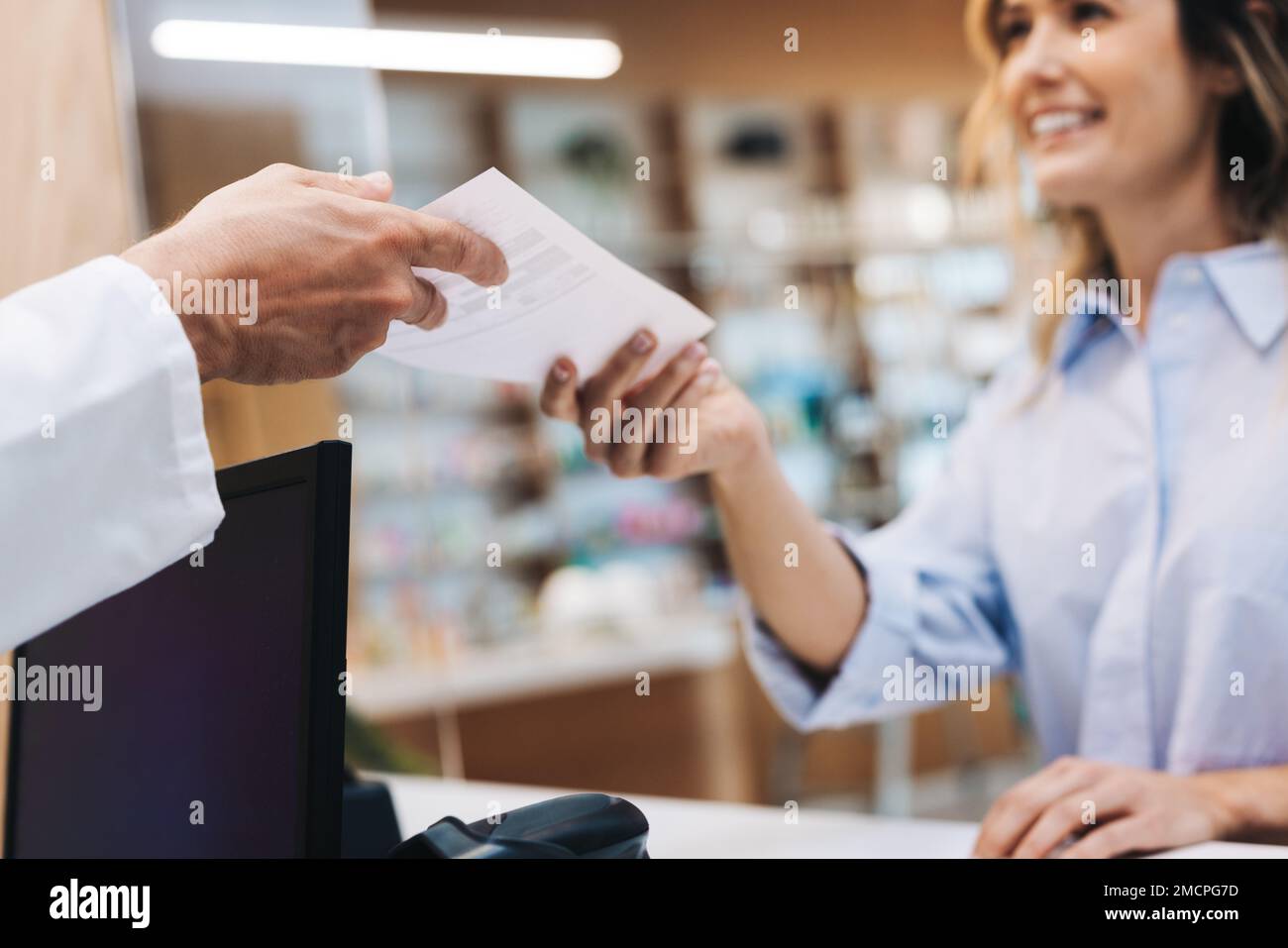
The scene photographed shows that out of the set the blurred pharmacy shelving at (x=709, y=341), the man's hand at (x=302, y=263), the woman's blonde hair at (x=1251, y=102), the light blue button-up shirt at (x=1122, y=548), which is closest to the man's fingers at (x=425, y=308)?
the man's hand at (x=302, y=263)

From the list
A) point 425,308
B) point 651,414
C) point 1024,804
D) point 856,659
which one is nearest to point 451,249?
point 425,308

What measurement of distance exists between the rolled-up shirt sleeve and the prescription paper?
0.44 metres

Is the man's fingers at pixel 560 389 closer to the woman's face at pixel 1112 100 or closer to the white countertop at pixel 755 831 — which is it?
the white countertop at pixel 755 831

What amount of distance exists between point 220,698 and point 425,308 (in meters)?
0.31

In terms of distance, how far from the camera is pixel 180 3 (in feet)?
8.96

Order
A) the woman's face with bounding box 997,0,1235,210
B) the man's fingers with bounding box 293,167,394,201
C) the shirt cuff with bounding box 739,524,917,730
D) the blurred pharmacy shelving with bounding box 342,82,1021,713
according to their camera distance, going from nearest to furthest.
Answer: the man's fingers with bounding box 293,167,394,201
the woman's face with bounding box 997,0,1235,210
the shirt cuff with bounding box 739,524,917,730
the blurred pharmacy shelving with bounding box 342,82,1021,713

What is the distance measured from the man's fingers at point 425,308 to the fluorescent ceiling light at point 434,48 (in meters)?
2.08

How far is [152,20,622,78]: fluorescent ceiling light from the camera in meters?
2.75

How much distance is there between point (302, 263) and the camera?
706mm

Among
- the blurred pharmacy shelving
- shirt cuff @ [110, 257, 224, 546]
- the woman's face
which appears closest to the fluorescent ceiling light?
the blurred pharmacy shelving

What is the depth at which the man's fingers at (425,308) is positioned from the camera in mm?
813

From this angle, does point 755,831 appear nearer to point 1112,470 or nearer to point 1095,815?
point 1095,815

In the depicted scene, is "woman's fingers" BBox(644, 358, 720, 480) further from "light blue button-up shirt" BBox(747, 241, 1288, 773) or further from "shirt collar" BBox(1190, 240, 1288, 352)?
"shirt collar" BBox(1190, 240, 1288, 352)
